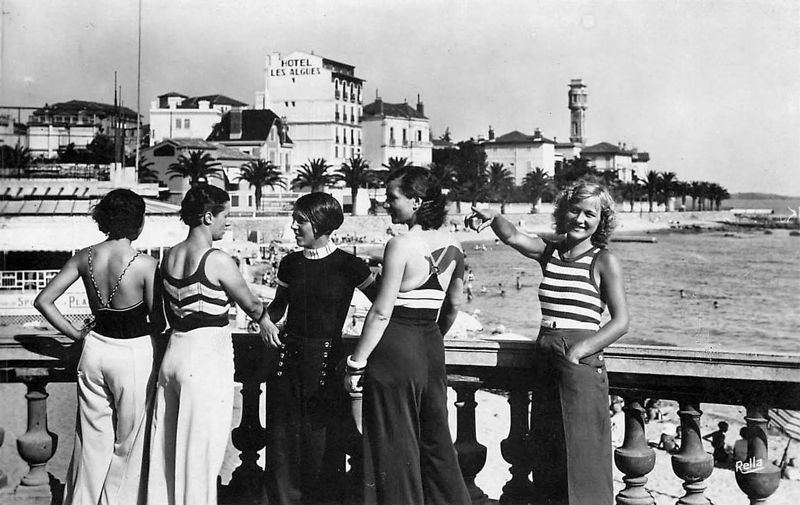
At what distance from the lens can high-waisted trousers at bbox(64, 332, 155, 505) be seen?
4047 mm

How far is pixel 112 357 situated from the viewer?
4.02m

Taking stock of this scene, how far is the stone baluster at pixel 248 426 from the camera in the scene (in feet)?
14.0

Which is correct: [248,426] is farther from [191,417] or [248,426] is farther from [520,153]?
[520,153]

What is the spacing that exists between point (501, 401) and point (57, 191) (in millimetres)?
13168

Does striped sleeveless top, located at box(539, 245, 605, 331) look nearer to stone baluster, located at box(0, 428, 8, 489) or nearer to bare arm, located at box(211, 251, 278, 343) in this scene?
bare arm, located at box(211, 251, 278, 343)

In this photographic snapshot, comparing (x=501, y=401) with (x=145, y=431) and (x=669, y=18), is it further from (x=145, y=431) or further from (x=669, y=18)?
(x=145, y=431)

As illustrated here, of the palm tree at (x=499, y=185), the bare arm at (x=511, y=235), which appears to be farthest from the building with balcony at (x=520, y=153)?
the bare arm at (x=511, y=235)

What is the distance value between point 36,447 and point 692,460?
298 cm

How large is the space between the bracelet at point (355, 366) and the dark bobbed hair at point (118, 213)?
1207 millimetres

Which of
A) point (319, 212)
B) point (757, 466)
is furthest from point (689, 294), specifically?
point (319, 212)

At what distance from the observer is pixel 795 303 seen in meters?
55.7

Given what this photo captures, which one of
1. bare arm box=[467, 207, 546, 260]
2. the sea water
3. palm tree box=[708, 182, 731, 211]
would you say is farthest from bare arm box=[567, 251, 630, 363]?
palm tree box=[708, 182, 731, 211]

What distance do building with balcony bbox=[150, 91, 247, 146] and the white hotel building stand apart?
392 cm

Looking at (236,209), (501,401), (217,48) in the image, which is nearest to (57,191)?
(501,401)
